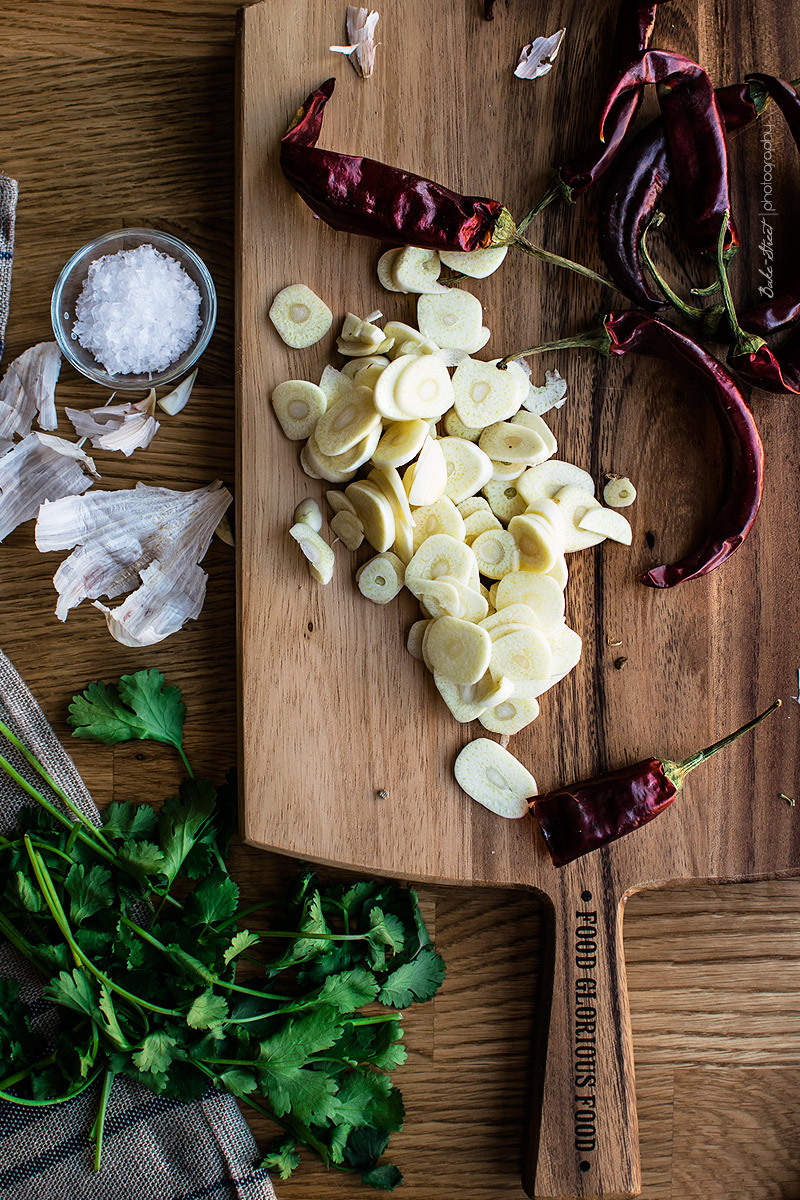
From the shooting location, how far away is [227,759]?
1.29m

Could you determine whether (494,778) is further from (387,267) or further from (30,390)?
A: (30,390)

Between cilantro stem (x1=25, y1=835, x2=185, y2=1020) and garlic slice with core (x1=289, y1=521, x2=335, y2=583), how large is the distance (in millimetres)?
547

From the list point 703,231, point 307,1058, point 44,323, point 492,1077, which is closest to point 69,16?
point 44,323

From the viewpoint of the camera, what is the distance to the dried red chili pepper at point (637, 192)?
1194 millimetres

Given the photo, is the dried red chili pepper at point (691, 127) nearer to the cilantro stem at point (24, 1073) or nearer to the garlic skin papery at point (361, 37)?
the garlic skin papery at point (361, 37)

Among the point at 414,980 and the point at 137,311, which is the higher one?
the point at 137,311

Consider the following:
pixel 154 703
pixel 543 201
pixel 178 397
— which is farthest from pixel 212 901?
pixel 543 201

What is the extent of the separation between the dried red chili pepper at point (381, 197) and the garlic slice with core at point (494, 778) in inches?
27.7

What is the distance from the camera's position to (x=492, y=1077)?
130cm

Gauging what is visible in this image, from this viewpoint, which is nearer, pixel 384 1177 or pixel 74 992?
pixel 74 992

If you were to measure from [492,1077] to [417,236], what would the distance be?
1.24 metres

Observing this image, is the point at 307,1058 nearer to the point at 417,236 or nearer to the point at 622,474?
the point at 622,474

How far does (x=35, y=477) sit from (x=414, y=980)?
93cm

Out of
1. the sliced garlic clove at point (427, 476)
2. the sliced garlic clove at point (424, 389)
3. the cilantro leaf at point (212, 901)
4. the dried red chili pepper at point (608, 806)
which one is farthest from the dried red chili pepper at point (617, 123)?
the cilantro leaf at point (212, 901)
